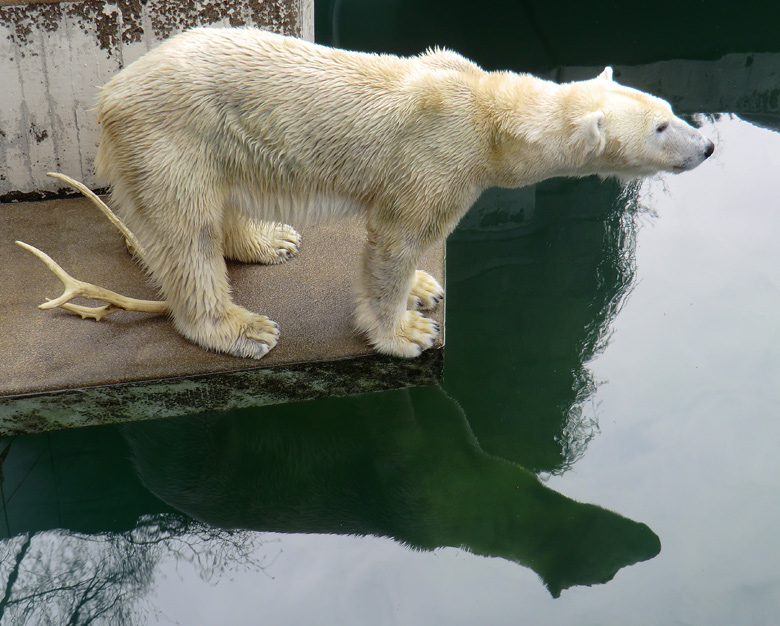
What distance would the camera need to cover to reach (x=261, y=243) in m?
3.42

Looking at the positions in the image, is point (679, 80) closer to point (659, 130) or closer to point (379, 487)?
point (659, 130)

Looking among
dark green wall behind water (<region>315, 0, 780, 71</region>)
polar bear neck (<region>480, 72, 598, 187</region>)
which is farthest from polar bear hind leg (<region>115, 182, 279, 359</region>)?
dark green wall behind water (<region>315, 0, 780, 71</region>)

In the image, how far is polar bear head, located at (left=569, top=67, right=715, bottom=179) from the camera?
2.53 meters

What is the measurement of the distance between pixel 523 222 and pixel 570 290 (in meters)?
0.70

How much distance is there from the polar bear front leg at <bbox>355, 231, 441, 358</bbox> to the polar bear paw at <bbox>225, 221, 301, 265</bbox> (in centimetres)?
64

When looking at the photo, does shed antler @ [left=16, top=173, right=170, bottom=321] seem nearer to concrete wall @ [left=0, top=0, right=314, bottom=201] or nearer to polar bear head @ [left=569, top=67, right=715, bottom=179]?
concrete wall @ [left=0, top=0, right=314, bottom=201]

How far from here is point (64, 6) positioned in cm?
350

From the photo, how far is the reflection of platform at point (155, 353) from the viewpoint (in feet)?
9.53

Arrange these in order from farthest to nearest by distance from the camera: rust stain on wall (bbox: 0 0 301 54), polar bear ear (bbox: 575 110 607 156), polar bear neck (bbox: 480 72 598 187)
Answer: rust stain on wall (bbox: 0 0 301 54)
polar bear neck (bbox: 480 72 598 187)
polar bear ear (bbox: 575 110 607 156)

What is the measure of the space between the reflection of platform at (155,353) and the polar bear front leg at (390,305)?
3.3 inches

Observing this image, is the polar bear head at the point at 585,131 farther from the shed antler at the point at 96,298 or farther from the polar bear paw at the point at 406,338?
the shed antler at the point at 96,298

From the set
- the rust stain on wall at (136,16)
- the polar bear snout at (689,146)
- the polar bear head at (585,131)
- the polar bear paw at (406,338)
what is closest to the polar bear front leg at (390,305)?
the polar bear paw at (406,338)

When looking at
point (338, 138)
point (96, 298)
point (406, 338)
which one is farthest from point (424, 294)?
point (96, 298)

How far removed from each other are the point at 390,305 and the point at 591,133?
943 millimetres
